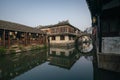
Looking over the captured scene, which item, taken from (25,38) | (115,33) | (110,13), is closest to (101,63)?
(115,33)

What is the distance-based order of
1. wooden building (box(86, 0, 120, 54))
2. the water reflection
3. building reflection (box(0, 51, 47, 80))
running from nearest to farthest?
1. wooden building (box(86, 0, 120, 54))
2. building reflection (box(0, 51, 47, 80))
3. the water reflection

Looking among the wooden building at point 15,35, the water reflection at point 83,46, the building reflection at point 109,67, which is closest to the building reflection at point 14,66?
the wooden building at point 15,35

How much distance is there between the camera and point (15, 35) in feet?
82.0

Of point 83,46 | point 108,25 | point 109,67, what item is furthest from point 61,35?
point 109,67

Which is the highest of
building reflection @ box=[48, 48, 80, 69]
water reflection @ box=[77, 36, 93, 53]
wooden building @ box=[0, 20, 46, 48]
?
wooden building @ box=[0, 20, 46, 48]

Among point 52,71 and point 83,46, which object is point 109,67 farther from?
point 83,46

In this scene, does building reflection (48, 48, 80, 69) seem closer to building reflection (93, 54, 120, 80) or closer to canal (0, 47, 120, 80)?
canal (0, 47, 120, 80)

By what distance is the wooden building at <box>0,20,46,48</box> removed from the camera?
2052 centimetres

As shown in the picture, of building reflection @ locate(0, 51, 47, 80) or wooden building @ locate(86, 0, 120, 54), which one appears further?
building reflection @ locate(0, 51, 47, 80)

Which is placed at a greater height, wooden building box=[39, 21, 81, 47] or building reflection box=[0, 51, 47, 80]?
wooden building box=[39, 21, 81, 47]

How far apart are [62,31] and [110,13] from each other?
28.4 metres

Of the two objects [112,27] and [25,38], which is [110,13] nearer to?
[112,27]

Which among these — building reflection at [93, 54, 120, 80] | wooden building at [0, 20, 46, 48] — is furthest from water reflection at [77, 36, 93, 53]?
building reflection at [93, 54, 120, 80]

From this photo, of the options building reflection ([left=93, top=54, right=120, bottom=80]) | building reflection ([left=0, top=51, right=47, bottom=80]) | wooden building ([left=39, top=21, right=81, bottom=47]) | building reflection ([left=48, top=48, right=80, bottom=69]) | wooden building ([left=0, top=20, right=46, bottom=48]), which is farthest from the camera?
wooden building ([left=39, top=21, right=81, bottom=47])
